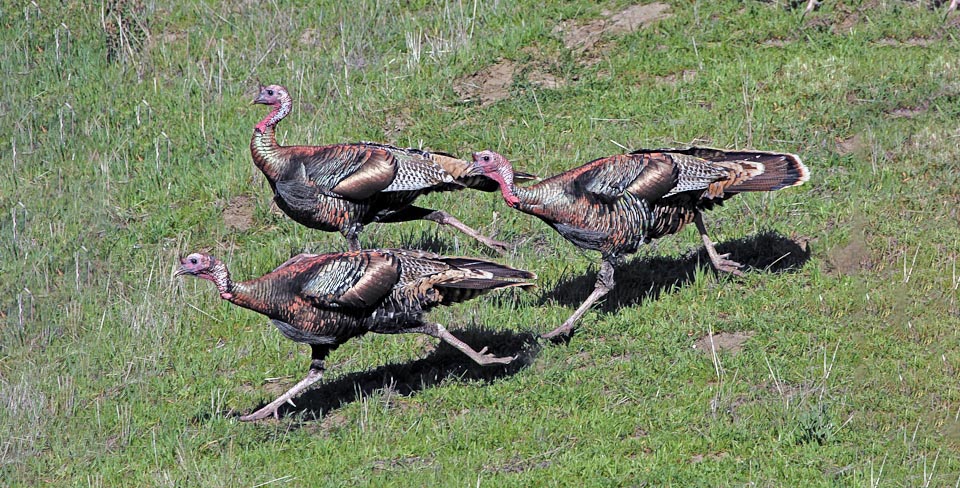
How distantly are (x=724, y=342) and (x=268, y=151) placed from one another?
3610 millimetres

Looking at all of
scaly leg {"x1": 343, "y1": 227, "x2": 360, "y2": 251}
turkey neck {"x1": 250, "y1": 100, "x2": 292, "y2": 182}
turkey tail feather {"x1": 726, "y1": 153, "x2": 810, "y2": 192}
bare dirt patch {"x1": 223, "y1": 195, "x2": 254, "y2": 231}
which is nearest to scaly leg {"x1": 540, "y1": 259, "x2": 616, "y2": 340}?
turkey tail feather {"x1": 726, "y1": 153, "x2": 810, "y2": 192}

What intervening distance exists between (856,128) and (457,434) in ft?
15.7

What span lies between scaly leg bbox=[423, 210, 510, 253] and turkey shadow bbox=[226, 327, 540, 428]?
1136 millimetres

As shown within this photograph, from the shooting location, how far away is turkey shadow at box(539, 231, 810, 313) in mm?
8734

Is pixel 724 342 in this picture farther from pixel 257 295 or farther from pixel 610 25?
pixel 610 25

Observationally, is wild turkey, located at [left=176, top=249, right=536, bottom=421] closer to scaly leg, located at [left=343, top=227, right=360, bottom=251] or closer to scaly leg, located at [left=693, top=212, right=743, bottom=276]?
scaly leg, located at [left=343, top=227, right=360, bottom=251]

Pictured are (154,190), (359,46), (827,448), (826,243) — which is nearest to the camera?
(827,448)

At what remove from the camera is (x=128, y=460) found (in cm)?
763

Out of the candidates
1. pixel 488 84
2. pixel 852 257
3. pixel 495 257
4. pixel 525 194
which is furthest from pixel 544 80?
pixel 852 257

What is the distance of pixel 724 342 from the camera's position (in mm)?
8078

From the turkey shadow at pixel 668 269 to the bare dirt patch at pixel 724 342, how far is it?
24.9 inches

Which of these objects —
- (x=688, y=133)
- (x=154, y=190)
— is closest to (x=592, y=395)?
(x=688, y=133)

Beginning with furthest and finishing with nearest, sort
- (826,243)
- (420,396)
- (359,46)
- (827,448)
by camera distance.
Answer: (359,46), (826,243), (420,396), (827,448)

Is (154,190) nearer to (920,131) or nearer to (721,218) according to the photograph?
(721,218)
